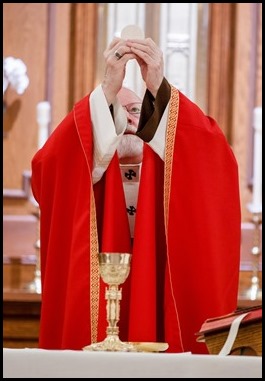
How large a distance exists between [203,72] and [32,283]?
4.13ft

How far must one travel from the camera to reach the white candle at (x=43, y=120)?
4523mm

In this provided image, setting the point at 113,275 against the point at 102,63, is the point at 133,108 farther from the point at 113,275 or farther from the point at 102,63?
the point at 102,63

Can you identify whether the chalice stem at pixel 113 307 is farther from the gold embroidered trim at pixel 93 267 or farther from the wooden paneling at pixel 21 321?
the wooden paneling at pixel 21 321

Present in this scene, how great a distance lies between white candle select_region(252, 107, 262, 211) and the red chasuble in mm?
1376

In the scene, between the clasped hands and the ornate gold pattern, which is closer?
the clasped hands

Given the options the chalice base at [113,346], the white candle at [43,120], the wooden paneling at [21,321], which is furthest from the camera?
the white candle at [43,120]

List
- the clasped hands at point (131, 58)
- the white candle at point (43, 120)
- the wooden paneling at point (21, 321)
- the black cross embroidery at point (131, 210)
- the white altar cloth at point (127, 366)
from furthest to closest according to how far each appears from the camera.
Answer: the white candle at point (43, 120) → the wooden paneling at point (21, 321) → the black cross embroidery at point (131, 210) → the clasped hands at point (131, 58) → the white altar cloth at point (127, 366)

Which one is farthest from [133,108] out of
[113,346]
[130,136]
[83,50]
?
[83,50]

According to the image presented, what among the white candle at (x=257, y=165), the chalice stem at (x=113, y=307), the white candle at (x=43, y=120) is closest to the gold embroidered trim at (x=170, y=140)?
the chalice stem at (x=113, y=307)

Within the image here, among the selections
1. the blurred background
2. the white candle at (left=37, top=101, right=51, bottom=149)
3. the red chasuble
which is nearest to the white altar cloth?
the red chasuble

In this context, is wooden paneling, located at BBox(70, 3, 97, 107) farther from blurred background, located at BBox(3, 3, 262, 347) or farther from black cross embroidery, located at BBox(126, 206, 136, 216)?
black cross embroidery, located at BBox(126, 206, 136, 216)

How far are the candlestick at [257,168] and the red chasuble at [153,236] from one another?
1.38 meters

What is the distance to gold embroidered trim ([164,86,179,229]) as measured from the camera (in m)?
2.94

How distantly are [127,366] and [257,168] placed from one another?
9.10 feet
